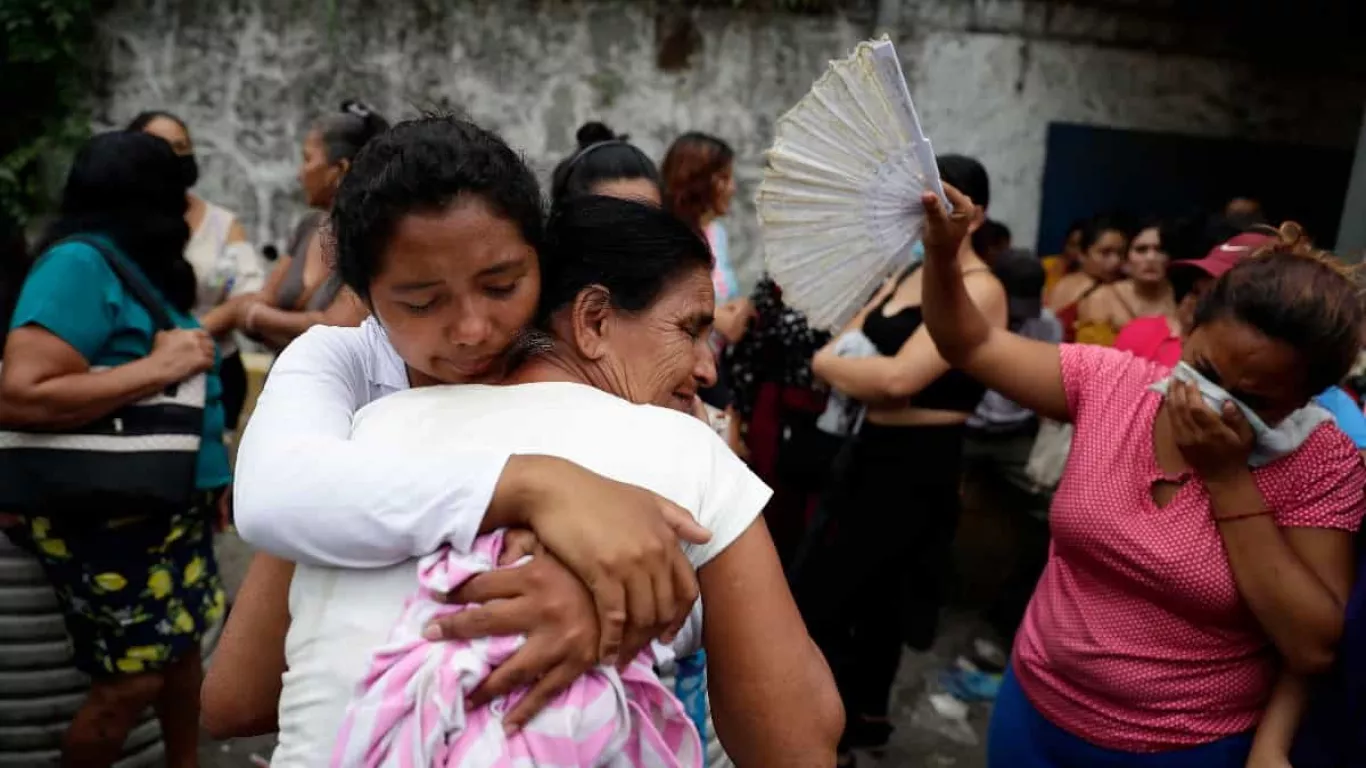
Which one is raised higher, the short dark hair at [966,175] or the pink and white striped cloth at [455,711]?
the short dark hair at [966,175]

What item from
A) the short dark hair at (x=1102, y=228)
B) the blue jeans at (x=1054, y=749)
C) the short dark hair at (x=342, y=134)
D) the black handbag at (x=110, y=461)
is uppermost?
the short dark hair at (x=342, y=134)

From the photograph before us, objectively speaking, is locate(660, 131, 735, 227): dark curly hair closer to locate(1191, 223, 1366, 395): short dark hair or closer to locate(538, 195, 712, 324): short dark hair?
locate(1191, 223, 1366, 395): short dark hair

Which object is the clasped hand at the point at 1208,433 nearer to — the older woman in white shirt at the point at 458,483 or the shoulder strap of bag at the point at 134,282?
the older woman in white shirt at the point at 458,483

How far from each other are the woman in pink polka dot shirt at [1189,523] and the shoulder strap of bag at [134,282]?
192cm

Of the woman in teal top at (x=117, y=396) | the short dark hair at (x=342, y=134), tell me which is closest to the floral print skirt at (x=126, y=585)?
the woman in teal top at (x=117, y=396)

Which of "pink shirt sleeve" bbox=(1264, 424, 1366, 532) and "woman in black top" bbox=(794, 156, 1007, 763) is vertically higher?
"pink shirt sleeve" bbox=(1264, 424, 1366, 532)

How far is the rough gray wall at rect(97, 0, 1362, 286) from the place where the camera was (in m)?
5.71

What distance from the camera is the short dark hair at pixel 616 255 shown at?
127cm

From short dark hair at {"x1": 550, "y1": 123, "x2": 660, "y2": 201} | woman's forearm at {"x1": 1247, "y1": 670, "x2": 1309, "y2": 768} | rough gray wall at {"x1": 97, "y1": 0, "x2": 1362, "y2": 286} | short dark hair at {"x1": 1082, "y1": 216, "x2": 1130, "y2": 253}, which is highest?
rough gray wall at {"x1": 97, "y1": 0, "x2": 1362, "y2": 286}

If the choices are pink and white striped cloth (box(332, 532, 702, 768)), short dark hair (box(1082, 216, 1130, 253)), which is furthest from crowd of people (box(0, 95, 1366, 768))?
short dark hair (box(1082, 216, 1130, 253))

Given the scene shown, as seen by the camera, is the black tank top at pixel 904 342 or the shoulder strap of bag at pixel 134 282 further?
the black tank top at pixel 904 342

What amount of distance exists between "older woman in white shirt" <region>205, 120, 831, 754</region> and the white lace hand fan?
38.0 inches

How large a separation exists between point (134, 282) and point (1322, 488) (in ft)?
8.69

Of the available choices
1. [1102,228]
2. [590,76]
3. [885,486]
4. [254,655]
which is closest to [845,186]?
[254,655]
